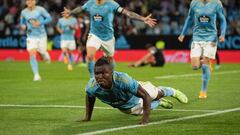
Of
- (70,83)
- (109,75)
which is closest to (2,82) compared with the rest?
(70,83)

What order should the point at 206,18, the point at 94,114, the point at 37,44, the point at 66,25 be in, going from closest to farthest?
the point at 94,114 < the point at 206,18 < the point at 37,44 < the point at 66,25

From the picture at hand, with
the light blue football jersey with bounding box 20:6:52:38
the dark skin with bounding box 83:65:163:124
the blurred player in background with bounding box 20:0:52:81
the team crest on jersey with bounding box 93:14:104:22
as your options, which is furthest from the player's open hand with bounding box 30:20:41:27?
the dark skin with bounding box 83:65:163:124

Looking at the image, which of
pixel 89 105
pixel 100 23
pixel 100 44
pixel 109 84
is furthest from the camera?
pixel 100 44

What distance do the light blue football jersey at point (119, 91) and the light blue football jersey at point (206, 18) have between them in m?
5.14

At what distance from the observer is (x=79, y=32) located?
37.0 metres

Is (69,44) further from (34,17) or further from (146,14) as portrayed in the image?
(34,17)

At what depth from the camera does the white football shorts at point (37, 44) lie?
74.7 feet

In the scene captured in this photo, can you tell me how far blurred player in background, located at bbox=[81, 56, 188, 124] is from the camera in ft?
35.4

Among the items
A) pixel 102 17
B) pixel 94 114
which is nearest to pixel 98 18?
pixel 102 17

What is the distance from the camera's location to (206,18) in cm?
1625

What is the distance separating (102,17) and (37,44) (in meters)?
5.61

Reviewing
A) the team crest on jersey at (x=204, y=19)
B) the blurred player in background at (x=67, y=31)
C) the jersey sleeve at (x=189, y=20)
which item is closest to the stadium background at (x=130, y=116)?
the jersey sleeve at (x=189, y=20)

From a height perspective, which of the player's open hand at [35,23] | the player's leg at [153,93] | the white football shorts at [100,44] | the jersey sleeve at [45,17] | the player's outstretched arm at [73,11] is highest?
the player's outstretched arm at [73,11]

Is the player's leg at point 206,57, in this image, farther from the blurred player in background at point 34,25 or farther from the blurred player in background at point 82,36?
the blurred player in background at point 82,36
